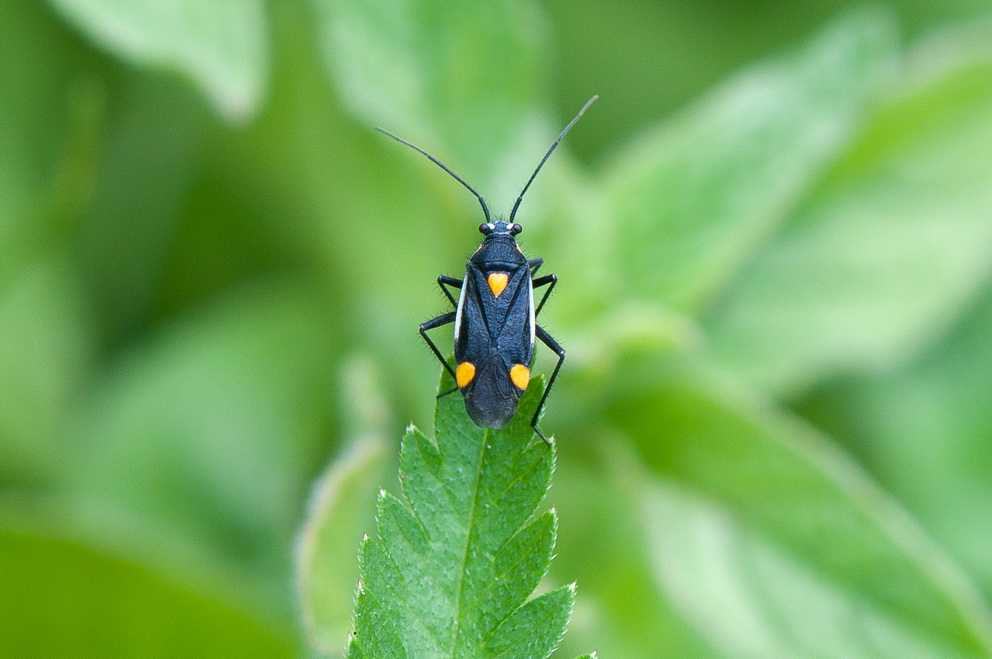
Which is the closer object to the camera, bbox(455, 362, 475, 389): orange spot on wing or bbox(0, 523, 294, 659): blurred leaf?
bbox(455, 362, 475, 389): orange spot on wing

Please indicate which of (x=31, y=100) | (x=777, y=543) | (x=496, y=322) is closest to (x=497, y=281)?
(x=496, y=322)

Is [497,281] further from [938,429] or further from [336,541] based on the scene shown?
[938,429]

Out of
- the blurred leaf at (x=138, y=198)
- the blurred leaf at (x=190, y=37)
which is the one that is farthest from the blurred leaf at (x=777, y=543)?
the blurred leaf at (x=138, y=198)

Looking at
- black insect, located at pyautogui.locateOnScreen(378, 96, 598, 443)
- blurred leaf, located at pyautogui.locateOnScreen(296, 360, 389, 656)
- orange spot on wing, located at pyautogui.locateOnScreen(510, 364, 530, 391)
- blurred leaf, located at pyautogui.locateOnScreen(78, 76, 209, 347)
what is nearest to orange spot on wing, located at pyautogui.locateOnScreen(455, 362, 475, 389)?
black insect, located at pyautogui.locateOnScreen(378, 96, 598, 443)

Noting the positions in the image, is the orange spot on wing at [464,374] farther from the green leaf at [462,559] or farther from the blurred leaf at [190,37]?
the blurred leaf at [190,37]

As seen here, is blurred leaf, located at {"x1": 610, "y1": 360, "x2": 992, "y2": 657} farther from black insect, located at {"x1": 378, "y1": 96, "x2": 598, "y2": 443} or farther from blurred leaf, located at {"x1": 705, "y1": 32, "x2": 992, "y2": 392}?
blurred leaf, located at {"x1": 705, "y1": 32, "x2": 992, "y2": 392}

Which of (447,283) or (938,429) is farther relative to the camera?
(938,429)

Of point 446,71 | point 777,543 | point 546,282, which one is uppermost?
point 446,71
